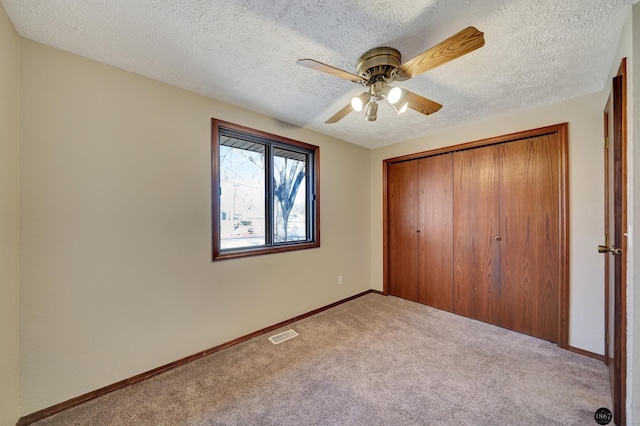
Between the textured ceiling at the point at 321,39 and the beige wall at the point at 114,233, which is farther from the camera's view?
the beige wall at the point at 114,233

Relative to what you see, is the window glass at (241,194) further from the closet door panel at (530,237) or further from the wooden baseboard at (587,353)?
the wooden baseboard at (587,353)

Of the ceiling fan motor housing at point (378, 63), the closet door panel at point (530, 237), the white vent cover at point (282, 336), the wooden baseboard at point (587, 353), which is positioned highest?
the ceiling fan motor housing at point (378, 63)

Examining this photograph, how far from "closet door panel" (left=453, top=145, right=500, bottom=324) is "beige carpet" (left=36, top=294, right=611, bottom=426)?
1.35ft

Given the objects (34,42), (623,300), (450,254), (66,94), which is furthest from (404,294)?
(34,42)

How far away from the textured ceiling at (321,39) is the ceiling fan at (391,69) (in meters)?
0.08

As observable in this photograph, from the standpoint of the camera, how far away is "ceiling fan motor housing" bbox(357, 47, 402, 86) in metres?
1.56

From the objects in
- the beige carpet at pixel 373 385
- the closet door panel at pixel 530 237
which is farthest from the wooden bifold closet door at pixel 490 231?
the beige carpet at pixel 373 385

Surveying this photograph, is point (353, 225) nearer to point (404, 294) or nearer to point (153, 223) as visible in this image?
point (404, 294)

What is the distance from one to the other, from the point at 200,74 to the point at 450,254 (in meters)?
3.28

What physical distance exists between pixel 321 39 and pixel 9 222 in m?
2.08

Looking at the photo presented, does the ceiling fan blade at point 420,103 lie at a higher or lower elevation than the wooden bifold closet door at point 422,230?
higher

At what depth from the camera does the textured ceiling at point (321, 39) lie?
4.21 ft

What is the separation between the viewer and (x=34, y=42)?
→ 1522 mm

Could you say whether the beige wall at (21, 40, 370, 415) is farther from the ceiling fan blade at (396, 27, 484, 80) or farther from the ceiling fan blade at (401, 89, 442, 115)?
the ceiling fan blade at (396, 27, 484, 80)
